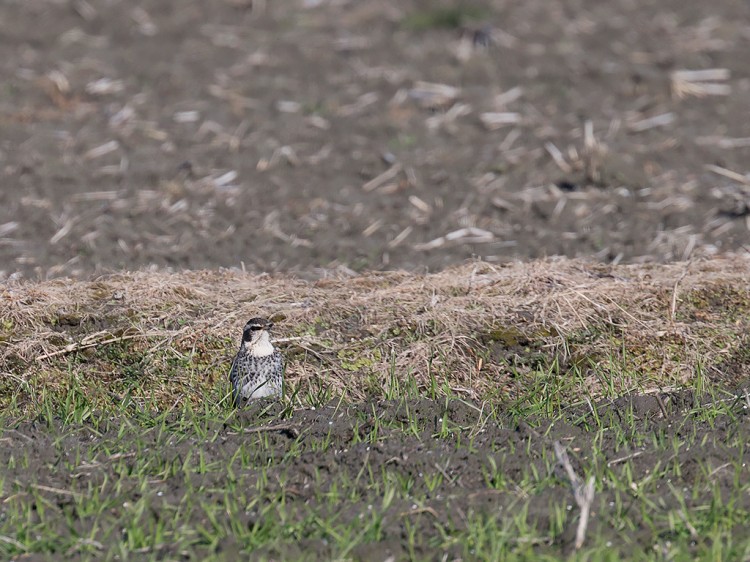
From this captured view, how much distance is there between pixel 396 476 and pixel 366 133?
7.25 metres

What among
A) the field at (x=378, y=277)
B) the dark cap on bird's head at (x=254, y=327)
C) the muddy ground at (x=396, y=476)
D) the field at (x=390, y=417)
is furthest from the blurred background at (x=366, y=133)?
the muddy ground at (x=396, y=476)

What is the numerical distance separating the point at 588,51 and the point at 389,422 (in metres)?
9.03

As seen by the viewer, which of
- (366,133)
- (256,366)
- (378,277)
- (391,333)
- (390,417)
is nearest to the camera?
(390,417)

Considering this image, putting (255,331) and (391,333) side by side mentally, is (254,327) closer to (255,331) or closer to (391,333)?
(255,331)

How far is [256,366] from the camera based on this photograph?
7086mm

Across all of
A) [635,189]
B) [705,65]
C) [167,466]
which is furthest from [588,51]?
[167,466]

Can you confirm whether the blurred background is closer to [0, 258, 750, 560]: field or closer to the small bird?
[0, 258, 750, 560]: field

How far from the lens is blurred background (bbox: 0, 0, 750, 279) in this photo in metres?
10.3

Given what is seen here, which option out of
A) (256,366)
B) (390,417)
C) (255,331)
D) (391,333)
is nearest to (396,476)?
(390,417)

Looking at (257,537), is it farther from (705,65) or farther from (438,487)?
(705,65)

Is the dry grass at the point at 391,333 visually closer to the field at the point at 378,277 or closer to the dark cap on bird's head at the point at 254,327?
the field at the point at 378,277

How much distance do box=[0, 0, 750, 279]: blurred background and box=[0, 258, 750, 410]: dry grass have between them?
1268mm

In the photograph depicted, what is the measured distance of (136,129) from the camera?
12781 millimetres

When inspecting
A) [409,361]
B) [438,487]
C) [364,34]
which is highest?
[438,487]
